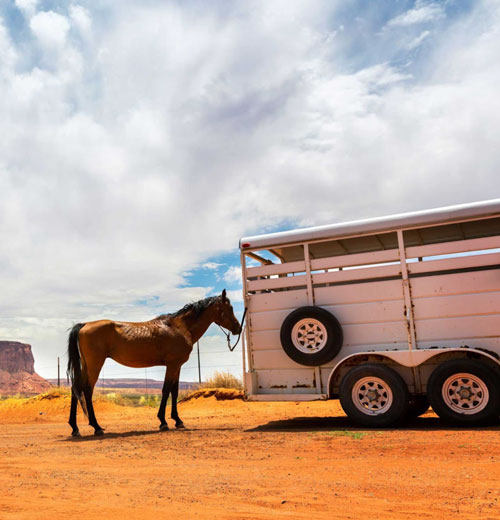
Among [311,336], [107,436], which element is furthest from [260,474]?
[107,436]

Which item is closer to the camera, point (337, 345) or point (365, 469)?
point (365, 469)

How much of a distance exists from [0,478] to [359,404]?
5.40 meters

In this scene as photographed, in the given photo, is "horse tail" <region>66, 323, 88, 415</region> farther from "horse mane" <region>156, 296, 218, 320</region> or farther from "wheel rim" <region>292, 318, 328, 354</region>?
"wheel rim" <region>292, 318, 328, 354</region>

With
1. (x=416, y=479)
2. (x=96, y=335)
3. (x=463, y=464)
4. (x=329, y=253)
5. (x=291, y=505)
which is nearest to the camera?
(x=291, y=505)

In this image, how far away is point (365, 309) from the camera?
9.09m

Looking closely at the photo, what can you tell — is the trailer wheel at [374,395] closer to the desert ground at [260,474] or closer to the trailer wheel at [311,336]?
the desert ground at [260,474]

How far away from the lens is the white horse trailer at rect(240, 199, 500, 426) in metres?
8.33

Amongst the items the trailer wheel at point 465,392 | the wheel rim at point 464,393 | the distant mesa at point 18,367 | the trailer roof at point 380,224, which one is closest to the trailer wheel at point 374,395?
the trailer wheel at point 465,392

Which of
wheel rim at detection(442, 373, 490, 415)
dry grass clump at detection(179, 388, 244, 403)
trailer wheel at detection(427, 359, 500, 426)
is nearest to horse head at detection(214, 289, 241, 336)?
trailer wheel at detection(427, 359, 500, 426)

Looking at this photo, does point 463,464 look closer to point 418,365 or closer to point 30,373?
point 418,365

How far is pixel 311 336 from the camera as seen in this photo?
9188 mm

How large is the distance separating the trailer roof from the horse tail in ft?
11.8

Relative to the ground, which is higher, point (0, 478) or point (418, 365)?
point (418, 365)

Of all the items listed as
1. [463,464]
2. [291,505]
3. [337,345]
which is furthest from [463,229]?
[291,505]
